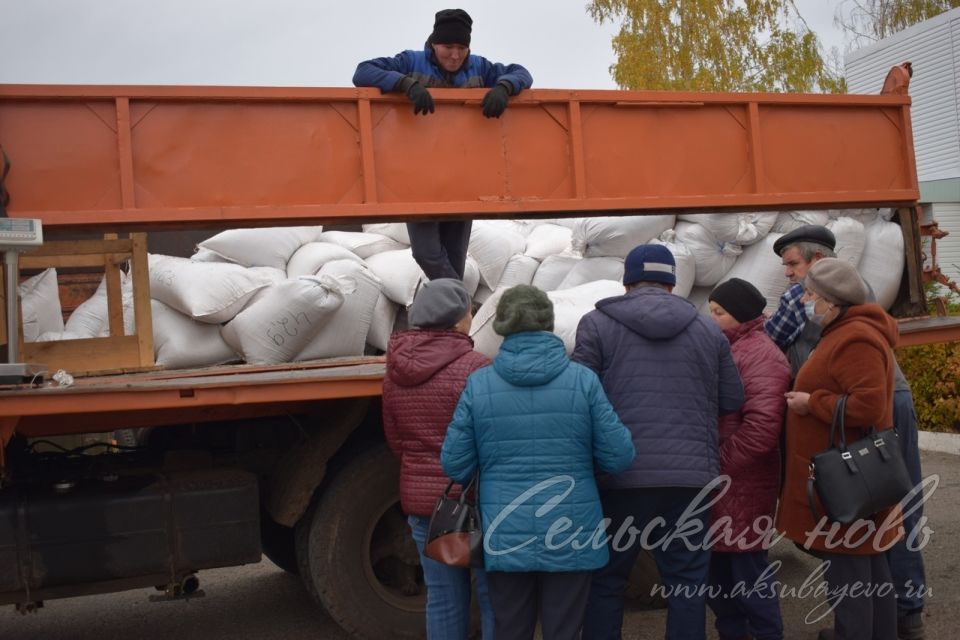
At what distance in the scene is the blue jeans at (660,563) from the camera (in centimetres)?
324

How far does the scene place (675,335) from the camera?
326cm

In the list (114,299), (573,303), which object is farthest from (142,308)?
(573,303)

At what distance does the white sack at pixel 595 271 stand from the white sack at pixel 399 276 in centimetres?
91

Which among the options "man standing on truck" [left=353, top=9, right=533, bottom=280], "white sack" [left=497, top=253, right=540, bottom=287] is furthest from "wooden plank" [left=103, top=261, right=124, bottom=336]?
"white sack" [left=497, top=253, right=540, bottom=287]

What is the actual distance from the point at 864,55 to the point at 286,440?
14420 millimetres

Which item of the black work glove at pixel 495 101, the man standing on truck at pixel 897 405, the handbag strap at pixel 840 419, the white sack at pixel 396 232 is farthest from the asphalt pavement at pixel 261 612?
the black work glove at pixel 495 101

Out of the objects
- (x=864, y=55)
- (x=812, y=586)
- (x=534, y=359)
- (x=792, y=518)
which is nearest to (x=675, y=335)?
(x=534, y=359)

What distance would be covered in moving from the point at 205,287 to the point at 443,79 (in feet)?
4.84

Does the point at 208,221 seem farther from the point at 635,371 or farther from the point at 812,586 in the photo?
the point at 812,586

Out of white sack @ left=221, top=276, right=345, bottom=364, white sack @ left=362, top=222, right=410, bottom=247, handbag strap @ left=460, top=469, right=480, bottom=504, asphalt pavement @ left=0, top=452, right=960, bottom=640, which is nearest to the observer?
handbag strap @ left=460, top=469, right=480, bottom=504

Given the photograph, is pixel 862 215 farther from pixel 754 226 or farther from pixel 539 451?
pixel 539 451

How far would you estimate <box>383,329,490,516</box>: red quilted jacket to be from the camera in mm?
3268

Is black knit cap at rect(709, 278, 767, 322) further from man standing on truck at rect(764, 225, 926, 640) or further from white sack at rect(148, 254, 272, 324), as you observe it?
white sack at rect(148, 254, 272, 324)

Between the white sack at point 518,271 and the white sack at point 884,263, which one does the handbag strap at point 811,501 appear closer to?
the white sack at point 884,263
